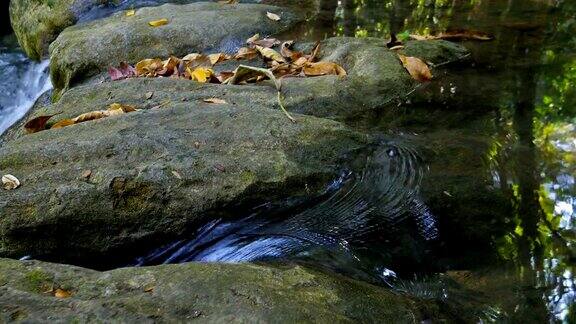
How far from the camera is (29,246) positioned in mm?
2543

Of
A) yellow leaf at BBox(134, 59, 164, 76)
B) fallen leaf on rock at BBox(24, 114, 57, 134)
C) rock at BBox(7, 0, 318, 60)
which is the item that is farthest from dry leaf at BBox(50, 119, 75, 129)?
rock at BBox(7, 0, 318, 60)

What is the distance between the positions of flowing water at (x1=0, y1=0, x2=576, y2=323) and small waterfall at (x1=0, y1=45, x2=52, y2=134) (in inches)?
185

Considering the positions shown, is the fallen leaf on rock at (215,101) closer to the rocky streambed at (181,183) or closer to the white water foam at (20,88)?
the rocky streambed at (181,183)

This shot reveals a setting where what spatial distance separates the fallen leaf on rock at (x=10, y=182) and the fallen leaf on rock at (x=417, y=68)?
3031 mm

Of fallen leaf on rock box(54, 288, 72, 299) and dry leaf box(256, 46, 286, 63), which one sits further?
dry leaf box(256, 46, 286, 63)

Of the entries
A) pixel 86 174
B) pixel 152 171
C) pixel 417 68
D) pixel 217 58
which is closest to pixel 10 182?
pixel 86 174

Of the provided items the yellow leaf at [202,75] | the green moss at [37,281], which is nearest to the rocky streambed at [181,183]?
the green moss at [37,281]

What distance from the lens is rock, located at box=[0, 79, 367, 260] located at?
2.57 metres

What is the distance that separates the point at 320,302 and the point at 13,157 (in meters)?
1.83

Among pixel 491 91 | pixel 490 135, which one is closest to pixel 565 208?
pixel 490 135

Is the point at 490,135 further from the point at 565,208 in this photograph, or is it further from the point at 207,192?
the point at 207,192

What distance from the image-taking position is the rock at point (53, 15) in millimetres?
8125

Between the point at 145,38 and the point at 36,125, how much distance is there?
7.81 feet

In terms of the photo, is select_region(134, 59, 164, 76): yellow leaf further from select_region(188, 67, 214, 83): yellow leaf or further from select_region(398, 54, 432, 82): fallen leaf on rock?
select_region(398, 54, 432, 82): fallen leaf on rock
